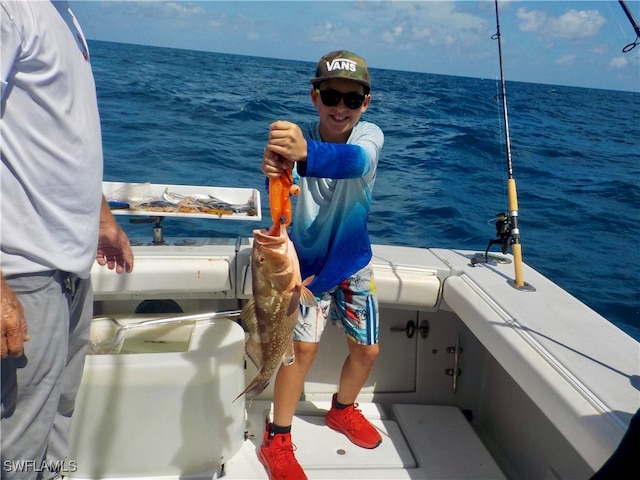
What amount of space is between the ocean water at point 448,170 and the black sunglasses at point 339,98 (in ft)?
5.20

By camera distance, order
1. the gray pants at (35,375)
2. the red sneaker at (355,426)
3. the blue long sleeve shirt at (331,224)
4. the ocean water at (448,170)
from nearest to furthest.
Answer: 1. the gray pants at (35,375)
2. the blue long sleeve shirt at (331,224)
3. the red sneaker at (355,426)
4. the ocean water at (448,170)

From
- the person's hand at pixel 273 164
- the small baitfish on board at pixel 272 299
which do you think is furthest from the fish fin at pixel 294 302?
the person's hand at pixel 273 164

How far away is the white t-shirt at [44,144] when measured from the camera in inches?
59.9

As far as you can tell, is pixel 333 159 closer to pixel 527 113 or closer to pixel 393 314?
pixel 393 314

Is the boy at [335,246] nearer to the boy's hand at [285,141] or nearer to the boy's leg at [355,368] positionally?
the boy's leg at [355,368]

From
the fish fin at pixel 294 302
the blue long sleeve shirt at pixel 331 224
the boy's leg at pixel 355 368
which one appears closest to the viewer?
the fish fin at pixel 294 302

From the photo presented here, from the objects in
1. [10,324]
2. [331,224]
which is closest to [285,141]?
[331,224]

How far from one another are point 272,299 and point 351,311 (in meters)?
0.90

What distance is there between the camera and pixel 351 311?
2791mm

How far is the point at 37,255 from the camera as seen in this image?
5.48 ft

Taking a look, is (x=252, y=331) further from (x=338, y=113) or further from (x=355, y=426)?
(x=355, y=426)

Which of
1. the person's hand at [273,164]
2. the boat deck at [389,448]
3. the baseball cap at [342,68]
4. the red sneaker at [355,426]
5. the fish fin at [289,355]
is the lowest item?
the boat deck at [389,448]

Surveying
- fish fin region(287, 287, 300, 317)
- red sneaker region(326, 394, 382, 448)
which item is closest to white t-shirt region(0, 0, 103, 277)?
fish fin region(287, 287, 300, 317)

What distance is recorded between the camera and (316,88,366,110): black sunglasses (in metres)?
2.46
